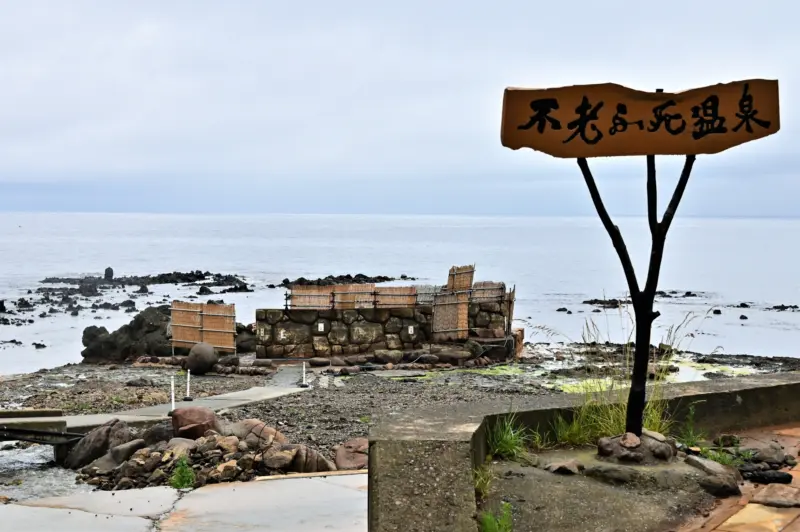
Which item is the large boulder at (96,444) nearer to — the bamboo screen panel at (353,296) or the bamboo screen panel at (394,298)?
the bamboo screen panel at (353,296)

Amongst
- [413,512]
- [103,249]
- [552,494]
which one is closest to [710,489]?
[552,494]

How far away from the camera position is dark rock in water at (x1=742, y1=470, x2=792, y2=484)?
447cm

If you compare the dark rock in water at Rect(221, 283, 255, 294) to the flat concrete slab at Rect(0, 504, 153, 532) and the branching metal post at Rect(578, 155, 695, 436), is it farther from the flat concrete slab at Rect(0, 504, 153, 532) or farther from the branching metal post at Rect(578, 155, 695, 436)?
the branching metal post at Rect(578, 155, 695, 436)

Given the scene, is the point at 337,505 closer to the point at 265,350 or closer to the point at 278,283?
the point at 265,350

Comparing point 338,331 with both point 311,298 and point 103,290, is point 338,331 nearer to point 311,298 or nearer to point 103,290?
point 311,298

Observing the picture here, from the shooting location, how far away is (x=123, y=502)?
5926mm

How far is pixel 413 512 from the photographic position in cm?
346

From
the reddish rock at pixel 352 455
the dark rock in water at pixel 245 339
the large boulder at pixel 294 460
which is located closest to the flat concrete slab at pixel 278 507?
the large boulder at pixel 294 460

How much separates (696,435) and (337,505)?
7.84 ft

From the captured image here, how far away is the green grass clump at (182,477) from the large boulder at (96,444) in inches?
72.0

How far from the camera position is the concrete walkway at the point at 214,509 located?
17.6 feet

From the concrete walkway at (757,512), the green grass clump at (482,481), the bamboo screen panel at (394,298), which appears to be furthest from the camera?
the bamboo screen panel at (394,298)

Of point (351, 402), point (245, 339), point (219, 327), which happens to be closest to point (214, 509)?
point (351, 402)

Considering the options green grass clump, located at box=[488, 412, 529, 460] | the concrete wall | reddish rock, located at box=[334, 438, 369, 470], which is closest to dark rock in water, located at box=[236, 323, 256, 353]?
reddish rock, located at box=[334, 438, 369, 470]
